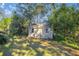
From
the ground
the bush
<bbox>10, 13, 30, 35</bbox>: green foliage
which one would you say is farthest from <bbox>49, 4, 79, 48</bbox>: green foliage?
the bush

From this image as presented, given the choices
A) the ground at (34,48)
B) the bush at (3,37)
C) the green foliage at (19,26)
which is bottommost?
the ground at (34,48)

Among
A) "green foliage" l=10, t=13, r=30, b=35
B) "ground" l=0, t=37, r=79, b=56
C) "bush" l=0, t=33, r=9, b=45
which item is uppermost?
"green foliage" l=10, t=13, r=30, b=35

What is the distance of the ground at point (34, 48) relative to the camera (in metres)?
1.37

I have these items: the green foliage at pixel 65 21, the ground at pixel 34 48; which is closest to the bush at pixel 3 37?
the ground at pixel 34 48

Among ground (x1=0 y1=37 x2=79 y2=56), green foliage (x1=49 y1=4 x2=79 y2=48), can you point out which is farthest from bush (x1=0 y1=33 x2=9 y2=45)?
green foliage (x1=49 y1=4 x2=79 y2=48)

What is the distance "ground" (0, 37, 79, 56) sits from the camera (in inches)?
53.8

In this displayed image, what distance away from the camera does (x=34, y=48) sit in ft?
4.53

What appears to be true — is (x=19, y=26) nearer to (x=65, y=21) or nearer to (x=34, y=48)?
(x=34, y=48)

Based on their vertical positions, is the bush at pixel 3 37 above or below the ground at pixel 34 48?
above

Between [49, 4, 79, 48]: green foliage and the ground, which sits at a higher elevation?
[49, 4, 79, 48]: green foliage

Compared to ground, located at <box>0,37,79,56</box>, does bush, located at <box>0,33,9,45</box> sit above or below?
above

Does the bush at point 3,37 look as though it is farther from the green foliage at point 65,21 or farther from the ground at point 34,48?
the green foliage at point 65,21

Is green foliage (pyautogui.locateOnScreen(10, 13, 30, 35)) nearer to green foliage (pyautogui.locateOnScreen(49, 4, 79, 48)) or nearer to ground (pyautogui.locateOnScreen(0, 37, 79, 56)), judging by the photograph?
ground (pyautogui.locateOnScreen(0, 37, 79, 56))

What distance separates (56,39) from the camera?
1.39m
